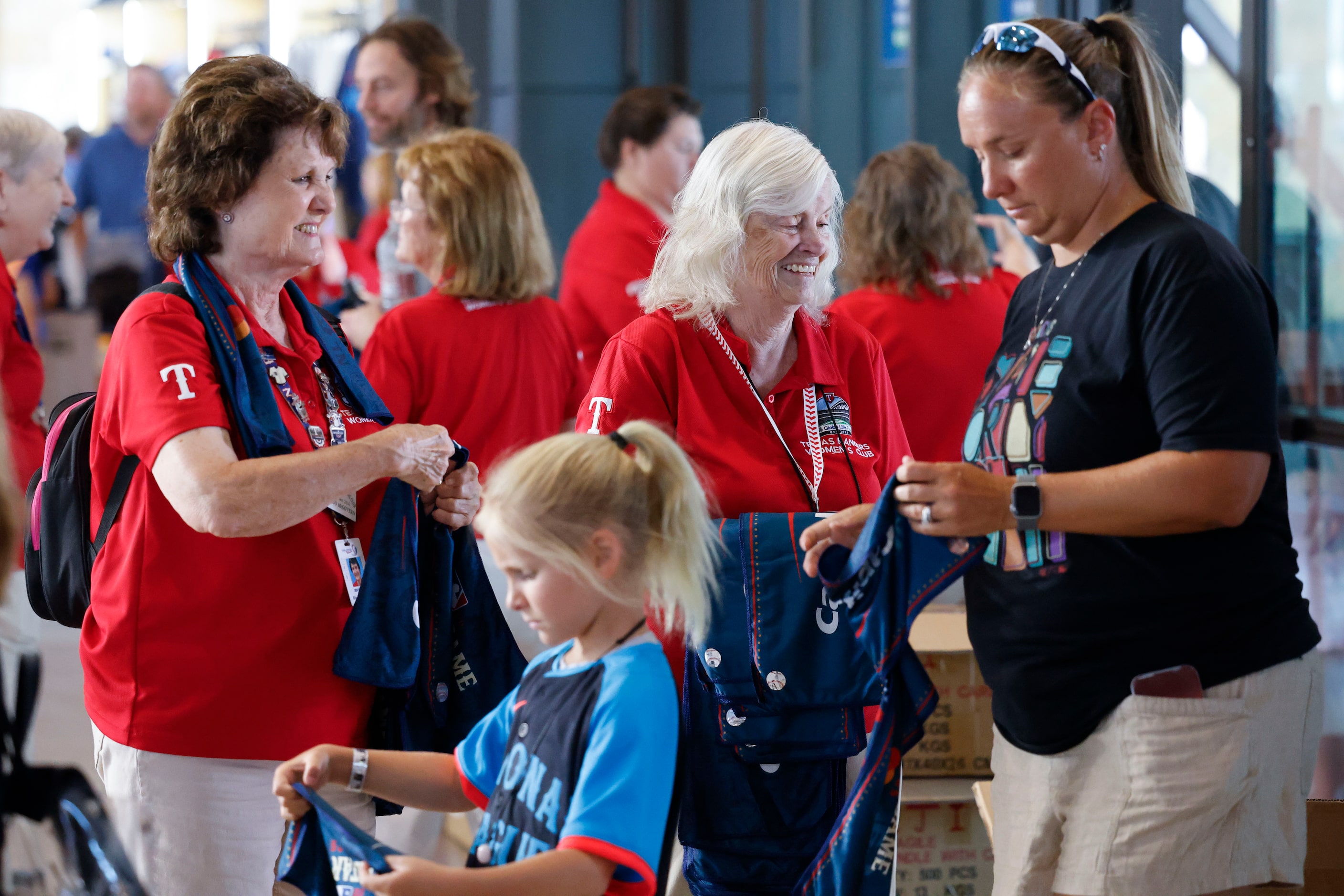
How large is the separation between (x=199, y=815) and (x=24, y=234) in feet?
7.20

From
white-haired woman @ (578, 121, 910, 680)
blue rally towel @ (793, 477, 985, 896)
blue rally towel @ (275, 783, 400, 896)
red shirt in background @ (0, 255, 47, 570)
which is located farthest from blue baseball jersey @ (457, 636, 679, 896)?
red shirt in background @ (0, 255, 47, 570)

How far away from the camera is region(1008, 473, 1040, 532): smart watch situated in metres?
1.79

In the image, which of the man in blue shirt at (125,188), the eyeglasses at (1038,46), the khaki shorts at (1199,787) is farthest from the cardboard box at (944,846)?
the man in blue shirt at (125,188)

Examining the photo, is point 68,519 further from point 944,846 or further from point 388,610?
point 944,846

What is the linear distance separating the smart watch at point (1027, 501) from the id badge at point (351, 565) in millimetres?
1019

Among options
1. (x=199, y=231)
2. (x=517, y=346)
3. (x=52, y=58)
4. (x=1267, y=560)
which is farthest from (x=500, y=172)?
(x=52, y=58)

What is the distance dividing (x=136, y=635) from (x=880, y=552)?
1121 millimetres

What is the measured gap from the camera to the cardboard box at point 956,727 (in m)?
3.36

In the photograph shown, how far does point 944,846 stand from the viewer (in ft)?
11.0

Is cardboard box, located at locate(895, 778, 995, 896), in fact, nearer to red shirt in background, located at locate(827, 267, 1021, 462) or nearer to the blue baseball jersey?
red shirt in background, located at locate(827, 267, 1021, 462)

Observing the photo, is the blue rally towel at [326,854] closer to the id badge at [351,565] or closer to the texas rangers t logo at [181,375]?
the id badge at [351,565]

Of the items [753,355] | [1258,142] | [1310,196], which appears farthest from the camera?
[1258,142]

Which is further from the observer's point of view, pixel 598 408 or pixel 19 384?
pixel 19 384

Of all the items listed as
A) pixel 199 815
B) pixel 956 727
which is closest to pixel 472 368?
pixel 956 727
